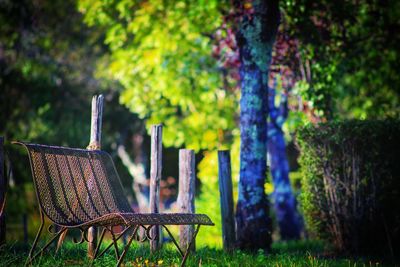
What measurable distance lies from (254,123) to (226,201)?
1064 mm

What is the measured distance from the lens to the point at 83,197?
207 inches

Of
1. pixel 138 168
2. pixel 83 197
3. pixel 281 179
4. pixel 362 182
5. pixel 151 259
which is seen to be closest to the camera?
pixel 83 197

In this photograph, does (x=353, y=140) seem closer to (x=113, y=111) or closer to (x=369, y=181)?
(x=369, y=181)

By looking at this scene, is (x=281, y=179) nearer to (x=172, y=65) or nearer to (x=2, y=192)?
(x=172, y=65)

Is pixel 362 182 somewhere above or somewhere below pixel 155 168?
below

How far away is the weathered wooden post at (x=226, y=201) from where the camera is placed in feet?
23.4

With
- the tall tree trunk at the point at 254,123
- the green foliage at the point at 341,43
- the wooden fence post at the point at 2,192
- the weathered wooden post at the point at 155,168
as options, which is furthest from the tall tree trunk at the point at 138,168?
the wooden fence post at the point at 2,192

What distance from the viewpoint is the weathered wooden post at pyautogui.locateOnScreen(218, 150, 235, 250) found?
281 inches

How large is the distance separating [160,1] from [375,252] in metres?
6.63

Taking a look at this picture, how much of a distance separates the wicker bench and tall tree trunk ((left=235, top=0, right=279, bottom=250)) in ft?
6.80

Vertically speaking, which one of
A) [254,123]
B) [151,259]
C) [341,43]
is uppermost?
[341,43]

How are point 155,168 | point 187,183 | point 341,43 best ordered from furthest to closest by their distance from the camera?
point 341,43
point 187,183
point 155,168

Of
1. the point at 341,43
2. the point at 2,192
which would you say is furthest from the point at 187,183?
the point at 341,43

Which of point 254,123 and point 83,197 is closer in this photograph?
point 83,197
